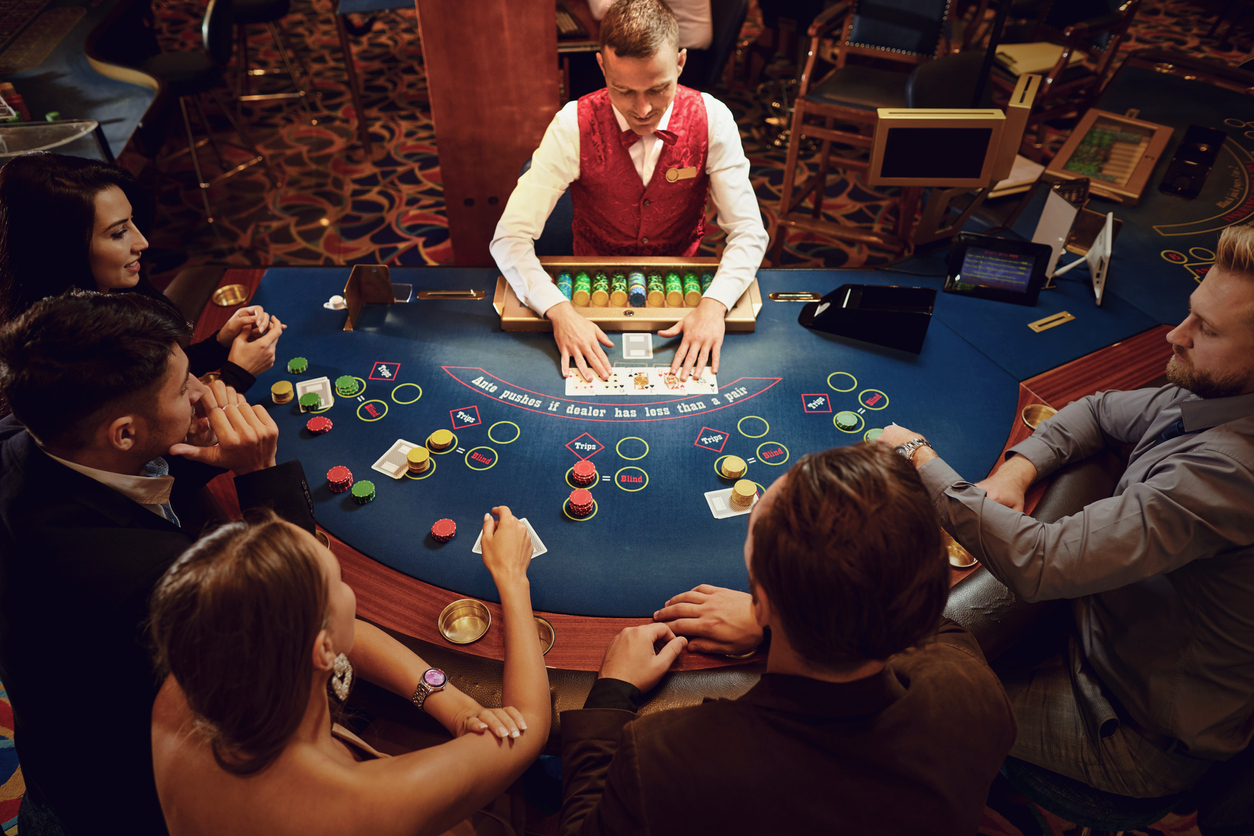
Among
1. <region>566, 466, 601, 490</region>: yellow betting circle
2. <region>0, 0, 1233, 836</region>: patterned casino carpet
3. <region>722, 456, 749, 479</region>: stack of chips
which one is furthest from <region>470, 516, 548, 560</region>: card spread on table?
<region>0, 0, 1233, 836</region>: patterned casino carpet

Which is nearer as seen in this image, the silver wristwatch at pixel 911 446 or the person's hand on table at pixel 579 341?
the silver wristwatch at pixel 911 446

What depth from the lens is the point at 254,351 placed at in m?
2.06

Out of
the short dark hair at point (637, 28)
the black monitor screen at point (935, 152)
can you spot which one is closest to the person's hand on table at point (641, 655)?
the short dark hair at point (637, 28)

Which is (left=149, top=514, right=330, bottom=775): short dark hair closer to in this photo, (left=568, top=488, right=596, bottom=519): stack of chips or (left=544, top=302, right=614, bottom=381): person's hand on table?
A: (left=568, top=488, right=596, bottom=519): stack of chips

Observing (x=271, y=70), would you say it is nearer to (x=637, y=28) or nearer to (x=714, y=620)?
(x=637, y=28)

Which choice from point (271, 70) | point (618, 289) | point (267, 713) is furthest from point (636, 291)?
point (271, 70)

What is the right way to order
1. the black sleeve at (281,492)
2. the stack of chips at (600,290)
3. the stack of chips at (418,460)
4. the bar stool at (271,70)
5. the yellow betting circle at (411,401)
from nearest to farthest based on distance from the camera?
the black sleeve at (281,492), the stack of chips at (418,460), the yellow betting circle at (411,401), the stack of chips at (600,290), the bar stool at (271,70)

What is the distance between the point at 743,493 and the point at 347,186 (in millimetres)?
4264

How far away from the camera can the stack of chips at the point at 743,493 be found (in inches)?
69.3

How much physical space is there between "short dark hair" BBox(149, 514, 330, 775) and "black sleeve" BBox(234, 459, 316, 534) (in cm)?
58

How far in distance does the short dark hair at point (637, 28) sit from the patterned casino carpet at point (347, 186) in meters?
2.35

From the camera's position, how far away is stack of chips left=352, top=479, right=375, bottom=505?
178 centimetres

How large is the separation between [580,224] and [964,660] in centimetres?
212

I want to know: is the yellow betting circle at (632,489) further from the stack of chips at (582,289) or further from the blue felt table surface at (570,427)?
the stack of chips at (582,289)
